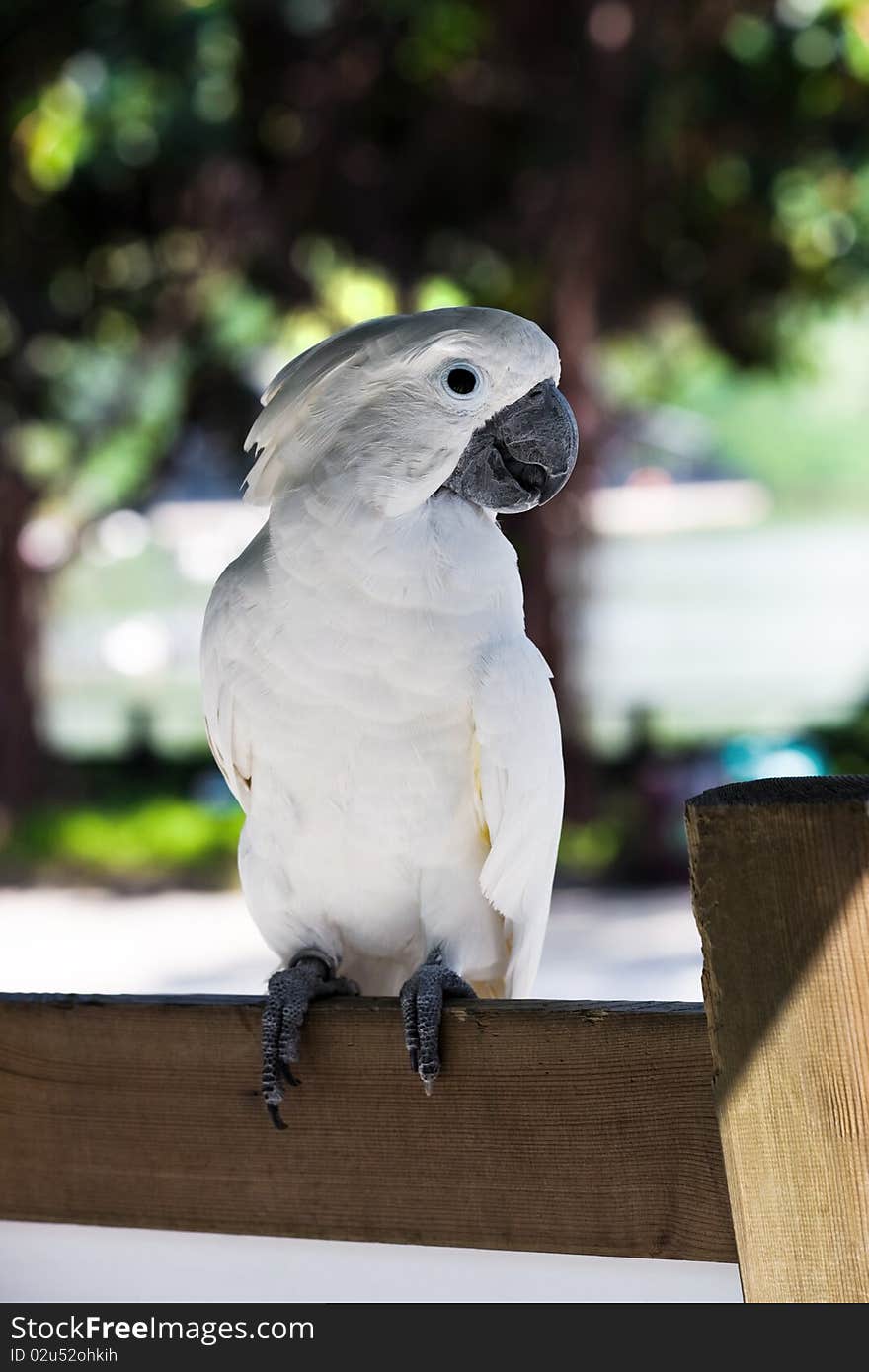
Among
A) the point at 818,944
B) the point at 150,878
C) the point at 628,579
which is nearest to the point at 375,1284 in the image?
the point at 818,944

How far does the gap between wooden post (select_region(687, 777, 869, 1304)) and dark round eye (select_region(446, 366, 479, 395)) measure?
0.61 m

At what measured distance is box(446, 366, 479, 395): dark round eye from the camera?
1.35m

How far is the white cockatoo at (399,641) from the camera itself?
135 centimetres

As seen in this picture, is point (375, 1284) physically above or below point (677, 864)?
below

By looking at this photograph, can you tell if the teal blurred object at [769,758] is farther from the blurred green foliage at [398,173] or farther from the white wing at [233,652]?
the white wing at [233,652]

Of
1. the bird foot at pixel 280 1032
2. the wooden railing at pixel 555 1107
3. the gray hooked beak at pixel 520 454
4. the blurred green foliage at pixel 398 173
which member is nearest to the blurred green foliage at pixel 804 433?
the blurred green foliage at pixel 398 173

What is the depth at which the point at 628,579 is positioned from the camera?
15.3 m

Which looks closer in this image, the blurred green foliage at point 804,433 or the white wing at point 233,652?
the white wing at point 233,652

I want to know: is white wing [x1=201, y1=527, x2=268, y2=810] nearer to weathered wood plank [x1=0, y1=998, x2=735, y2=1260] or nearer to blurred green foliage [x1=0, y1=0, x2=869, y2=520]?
weathered wood plank [x1=0, y1=998, x2=735, y2=1260]

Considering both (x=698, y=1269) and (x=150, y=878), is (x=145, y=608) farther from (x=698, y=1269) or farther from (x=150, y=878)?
(x=698, y=1269)

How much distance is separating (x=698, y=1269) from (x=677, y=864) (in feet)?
18.9

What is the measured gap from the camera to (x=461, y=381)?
136 cm

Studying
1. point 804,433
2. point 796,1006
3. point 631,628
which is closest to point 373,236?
point 796,1006

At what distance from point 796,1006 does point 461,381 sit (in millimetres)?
725
